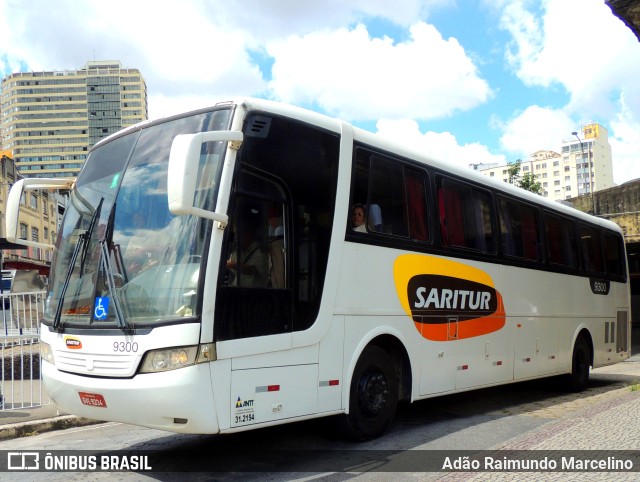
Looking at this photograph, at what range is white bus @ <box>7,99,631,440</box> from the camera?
4.91 metres

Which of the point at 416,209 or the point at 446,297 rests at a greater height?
the point at 416,209

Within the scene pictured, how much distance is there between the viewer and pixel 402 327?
7.09m

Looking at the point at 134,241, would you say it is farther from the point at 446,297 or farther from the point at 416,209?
the point at 446,297

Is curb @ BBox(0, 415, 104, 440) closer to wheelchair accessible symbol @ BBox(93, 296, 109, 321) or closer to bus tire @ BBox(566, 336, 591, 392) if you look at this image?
wheelchair accessible symbol @ BBox(93, 296, 109, 321)

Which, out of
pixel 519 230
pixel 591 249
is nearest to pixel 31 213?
pixel 591 249

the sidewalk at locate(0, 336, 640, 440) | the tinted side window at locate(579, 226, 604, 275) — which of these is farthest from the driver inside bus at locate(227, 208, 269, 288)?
the tinted side window at locate(579, 226, 604, 275)

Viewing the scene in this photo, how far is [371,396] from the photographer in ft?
21.7

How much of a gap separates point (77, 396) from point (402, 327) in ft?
11.6

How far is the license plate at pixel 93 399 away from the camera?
5125 mm

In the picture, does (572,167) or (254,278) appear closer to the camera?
(254,278)

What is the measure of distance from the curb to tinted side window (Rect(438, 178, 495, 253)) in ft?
17.6

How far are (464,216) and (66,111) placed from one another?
19858 centimetres

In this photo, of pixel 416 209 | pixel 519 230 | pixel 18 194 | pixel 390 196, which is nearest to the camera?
pixel 18 194

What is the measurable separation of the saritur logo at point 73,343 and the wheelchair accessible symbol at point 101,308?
0.29 meters
